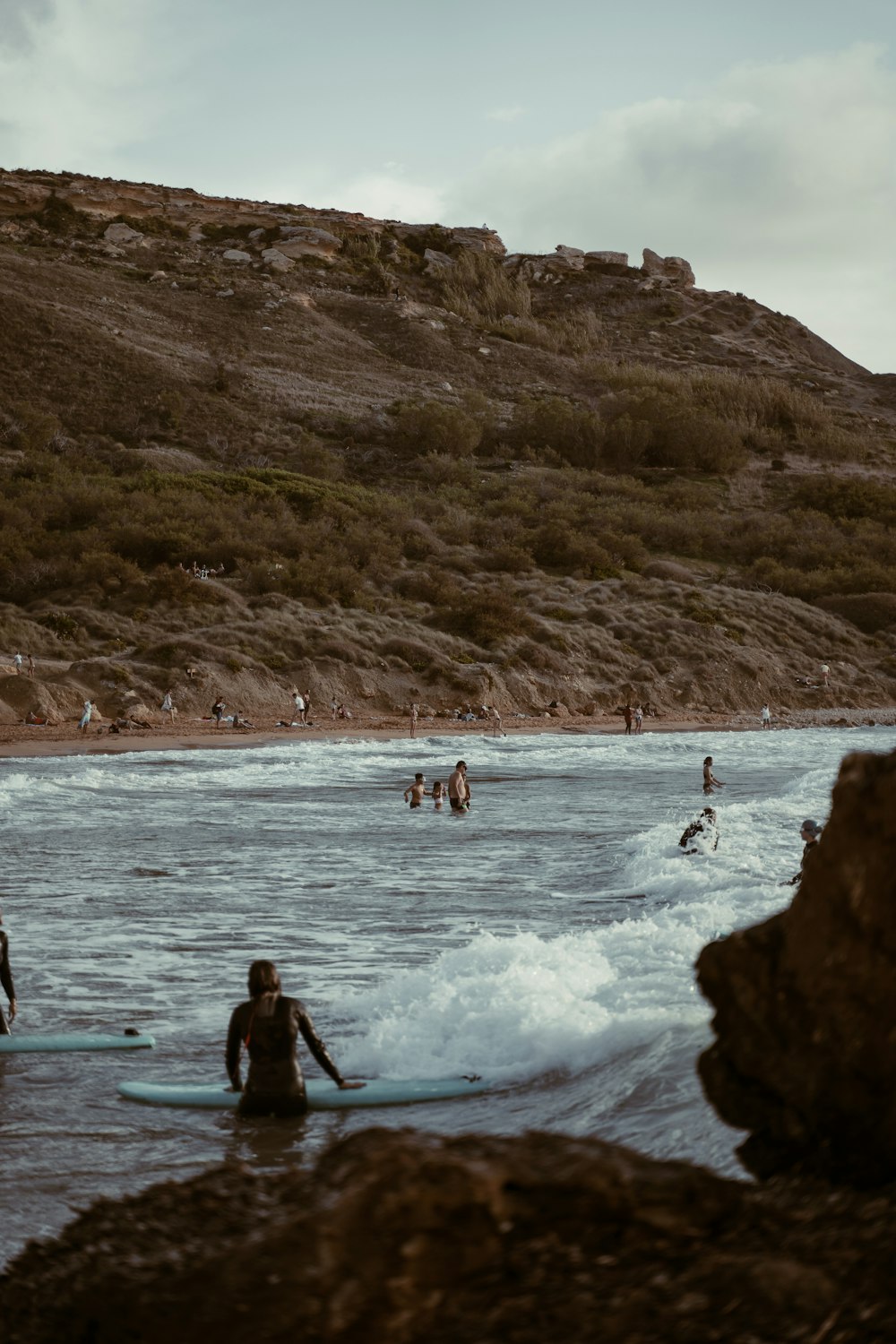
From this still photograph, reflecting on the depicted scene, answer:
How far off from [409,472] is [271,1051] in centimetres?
6671

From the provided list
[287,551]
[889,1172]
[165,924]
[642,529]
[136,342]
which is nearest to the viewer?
[889,1172]

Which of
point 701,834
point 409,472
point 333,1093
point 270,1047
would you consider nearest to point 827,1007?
point 270,1047

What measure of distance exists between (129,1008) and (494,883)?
6.03 meters

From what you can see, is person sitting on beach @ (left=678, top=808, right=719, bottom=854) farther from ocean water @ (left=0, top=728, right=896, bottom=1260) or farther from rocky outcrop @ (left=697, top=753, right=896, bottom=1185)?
rocky outcrop @ (left=697, top=753, right=896, bottom=1185)

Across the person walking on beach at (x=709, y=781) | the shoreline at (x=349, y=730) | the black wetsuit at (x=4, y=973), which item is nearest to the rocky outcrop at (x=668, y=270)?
the shoreline at (x=349, y=730)

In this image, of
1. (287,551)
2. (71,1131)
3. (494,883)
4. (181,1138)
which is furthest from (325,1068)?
(287,551)

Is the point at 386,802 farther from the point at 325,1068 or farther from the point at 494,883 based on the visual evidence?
the point at 325,1068

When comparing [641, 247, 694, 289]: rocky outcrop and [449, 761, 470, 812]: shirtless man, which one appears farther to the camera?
[641, 247, 694, 289]: rocky outcrop

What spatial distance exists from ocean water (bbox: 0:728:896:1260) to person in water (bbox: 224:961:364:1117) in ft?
0.40

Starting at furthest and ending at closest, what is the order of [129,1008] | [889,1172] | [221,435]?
1. [221,435]
2. [129,1008]
3. [889,1172]

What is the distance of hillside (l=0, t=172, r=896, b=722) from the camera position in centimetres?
4294

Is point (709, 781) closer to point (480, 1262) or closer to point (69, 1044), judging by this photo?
point (69, 1044)

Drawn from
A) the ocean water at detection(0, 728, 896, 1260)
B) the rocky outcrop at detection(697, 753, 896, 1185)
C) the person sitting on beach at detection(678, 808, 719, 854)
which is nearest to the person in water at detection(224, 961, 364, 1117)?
the ocean water at detection(0, 728, 896, 1260)

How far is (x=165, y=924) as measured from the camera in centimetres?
1124
